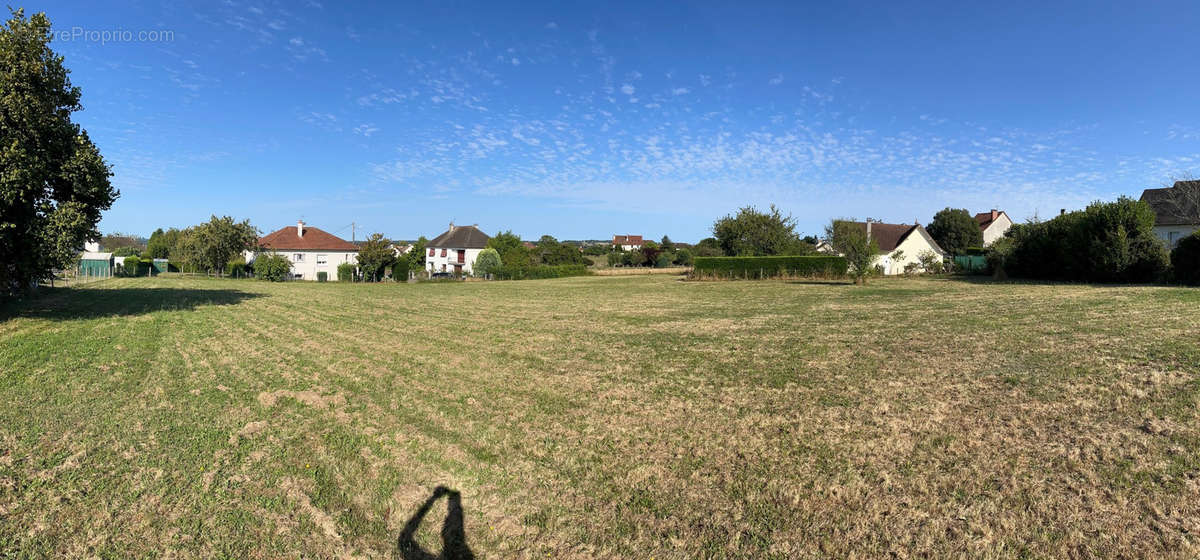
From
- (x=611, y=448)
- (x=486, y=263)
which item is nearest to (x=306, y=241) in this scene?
(x=486, y=263)

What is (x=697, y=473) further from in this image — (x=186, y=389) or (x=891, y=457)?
(x=186, y=389)

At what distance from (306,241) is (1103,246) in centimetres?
6054

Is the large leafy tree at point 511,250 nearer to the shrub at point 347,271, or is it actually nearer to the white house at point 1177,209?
the shrub at point 347,271

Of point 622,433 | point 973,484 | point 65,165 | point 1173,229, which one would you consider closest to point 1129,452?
point 973,484

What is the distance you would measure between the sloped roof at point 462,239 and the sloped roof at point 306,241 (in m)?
11.4

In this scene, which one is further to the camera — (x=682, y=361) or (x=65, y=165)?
(x=65, y=165)

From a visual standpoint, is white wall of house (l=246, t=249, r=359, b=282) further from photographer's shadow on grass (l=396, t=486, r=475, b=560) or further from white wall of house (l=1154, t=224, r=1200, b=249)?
white wall of house (l=1154, t=224, r=1200, b=249)

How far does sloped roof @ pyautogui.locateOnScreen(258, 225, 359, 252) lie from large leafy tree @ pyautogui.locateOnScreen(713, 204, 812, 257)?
38738 millimetres

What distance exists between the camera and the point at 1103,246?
24.7m

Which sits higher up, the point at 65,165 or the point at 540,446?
the point at 65,165

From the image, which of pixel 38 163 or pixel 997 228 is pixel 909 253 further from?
pixel 38 163

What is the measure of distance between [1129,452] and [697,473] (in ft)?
11.7

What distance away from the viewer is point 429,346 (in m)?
10.4

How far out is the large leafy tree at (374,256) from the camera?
46.1m
